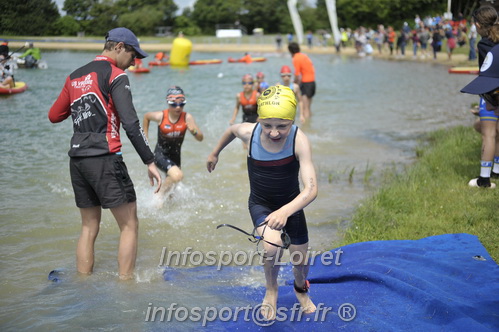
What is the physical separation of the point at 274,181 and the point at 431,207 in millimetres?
3387

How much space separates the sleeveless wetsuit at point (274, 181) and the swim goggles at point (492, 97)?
3.33 metres

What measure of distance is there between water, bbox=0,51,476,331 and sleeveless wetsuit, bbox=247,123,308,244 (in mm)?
1042

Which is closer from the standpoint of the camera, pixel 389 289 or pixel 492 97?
pixel 389 289

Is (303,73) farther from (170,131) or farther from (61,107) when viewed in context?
(61,107)

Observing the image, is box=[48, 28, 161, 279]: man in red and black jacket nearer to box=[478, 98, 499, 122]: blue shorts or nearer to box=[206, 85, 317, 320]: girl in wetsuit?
box=[206, 85, 317, 320]: girl in wetsuit

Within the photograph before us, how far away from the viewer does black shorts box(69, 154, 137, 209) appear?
4.75m

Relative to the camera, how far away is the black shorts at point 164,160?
777 cm

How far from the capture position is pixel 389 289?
488cm

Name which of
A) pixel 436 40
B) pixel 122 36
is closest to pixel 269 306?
pixel 122 36

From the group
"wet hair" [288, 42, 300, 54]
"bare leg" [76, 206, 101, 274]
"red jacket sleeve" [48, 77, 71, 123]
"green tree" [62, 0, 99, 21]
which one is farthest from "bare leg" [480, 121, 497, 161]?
"wet hair" [288, 42, 300, 54]

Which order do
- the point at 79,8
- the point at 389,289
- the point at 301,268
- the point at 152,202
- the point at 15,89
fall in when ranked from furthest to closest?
the point at 15,89
the point at 79,8
the point at 152,202
the point at 389,289
the point at 301,268

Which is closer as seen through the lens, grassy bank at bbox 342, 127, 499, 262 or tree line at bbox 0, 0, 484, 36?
grassy bank at bbox 342, 127, 499, 262

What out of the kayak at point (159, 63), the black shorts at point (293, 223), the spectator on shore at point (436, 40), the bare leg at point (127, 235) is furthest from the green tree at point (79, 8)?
the spectator on shore at point (436, 40)

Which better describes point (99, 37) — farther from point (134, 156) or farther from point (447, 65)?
point (447, 65)
